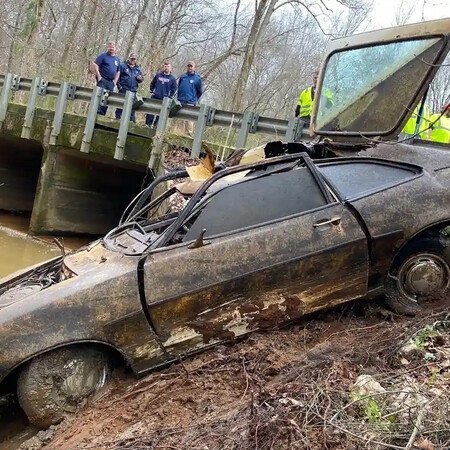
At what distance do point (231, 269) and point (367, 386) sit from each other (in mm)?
1352

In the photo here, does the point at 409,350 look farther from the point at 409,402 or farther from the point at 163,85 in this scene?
the point at 163,85

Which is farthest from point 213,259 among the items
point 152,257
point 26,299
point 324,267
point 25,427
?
point 25,427

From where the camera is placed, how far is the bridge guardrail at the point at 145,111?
921 centimetres

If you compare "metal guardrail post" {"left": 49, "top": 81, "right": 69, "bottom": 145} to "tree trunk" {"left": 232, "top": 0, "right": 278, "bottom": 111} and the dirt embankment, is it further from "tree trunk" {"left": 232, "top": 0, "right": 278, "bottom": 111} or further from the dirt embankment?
the dirt embankment

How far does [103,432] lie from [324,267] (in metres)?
2.00

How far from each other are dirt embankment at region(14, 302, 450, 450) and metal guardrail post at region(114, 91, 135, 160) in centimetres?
725

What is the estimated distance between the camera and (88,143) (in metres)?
11.3

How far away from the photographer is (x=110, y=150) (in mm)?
11156

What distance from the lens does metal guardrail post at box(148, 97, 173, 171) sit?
10.1 meters

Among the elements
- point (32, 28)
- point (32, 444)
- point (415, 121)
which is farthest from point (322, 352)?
point (32, 28)

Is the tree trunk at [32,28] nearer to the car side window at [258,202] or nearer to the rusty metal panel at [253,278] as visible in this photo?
the car side window at [258,202]

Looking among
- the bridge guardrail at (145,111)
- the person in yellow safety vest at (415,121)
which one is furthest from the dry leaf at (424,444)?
the bridge guardrail at (145,111)

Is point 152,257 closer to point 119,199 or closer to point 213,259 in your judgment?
point 213,259

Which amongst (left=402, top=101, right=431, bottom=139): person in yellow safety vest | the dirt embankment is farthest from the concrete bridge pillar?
the dirt embankment
